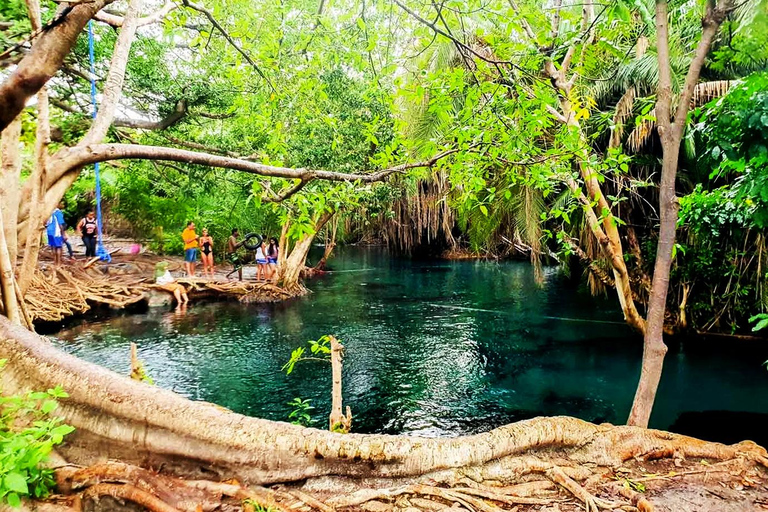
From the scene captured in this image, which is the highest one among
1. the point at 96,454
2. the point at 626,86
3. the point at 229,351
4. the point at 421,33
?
the point at 626,86

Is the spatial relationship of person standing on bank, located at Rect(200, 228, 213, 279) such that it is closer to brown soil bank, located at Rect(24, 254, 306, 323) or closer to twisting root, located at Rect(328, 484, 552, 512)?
brown soil bank, located at Rect(24, 254, 306, 323)

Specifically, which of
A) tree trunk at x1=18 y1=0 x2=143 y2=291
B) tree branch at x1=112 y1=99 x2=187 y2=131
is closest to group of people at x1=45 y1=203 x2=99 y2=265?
tree branch at x1=112 y1=99 x2=187 y2=131

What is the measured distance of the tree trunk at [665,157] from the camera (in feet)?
10.3

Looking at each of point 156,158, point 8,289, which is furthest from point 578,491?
point 8,289

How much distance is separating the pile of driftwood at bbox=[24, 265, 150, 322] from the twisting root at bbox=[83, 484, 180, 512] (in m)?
A: 10.2

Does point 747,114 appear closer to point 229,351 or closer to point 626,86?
point 626,86

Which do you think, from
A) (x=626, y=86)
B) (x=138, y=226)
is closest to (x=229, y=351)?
(x=626, y=86)

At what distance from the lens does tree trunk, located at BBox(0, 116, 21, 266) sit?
315 centimetres

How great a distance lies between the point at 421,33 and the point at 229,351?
7.83m

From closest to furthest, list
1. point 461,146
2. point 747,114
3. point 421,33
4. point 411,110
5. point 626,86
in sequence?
point 747,114, point 421,33, point 461,146, point 626,86, point 411,110

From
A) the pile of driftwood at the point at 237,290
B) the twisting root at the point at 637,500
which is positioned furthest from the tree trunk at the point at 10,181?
the pile of driftwood at the point at 237,290

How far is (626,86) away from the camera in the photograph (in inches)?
360

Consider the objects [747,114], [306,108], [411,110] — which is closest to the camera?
[747,114]

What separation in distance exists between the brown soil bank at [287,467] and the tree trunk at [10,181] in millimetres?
748
